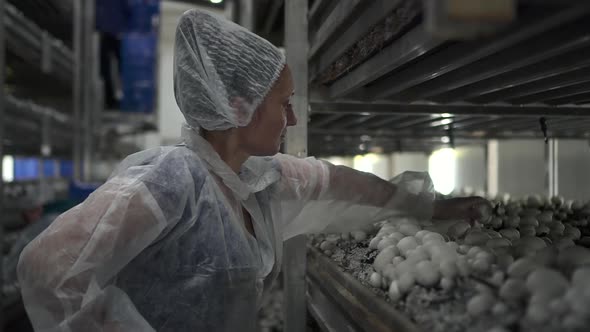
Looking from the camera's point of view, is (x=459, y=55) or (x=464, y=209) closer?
(x=459, y=55)

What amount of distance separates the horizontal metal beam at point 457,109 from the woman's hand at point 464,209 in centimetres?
30

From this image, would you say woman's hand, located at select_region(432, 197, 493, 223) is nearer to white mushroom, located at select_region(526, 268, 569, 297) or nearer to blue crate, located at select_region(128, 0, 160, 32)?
white mushroom, located at select_region(526, 268, 569, 297)

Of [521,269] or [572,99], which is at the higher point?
[572,99]

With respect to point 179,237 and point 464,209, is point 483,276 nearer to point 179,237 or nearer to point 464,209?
point 464,209

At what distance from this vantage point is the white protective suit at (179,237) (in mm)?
936

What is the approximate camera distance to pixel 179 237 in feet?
3.38

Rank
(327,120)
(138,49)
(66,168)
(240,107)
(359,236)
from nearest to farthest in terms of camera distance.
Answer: (240,107) < (359,236) < (327,120) < (138,49) < (66,168)

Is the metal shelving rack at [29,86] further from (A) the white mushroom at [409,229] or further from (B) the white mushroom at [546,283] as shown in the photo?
(B) the white mushroom at [546,283]

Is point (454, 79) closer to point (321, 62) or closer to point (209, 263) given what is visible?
point (321, 62)

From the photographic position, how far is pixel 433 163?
475cm

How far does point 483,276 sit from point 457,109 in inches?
31.5

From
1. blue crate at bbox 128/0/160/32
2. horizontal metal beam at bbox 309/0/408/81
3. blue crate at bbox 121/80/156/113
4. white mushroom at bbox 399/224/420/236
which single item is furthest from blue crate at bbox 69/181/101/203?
white mushroom at bbox 399/224/420/236

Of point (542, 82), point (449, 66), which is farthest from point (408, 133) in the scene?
point (449, 66)

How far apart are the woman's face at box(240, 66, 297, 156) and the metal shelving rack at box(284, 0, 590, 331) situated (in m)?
0.20
